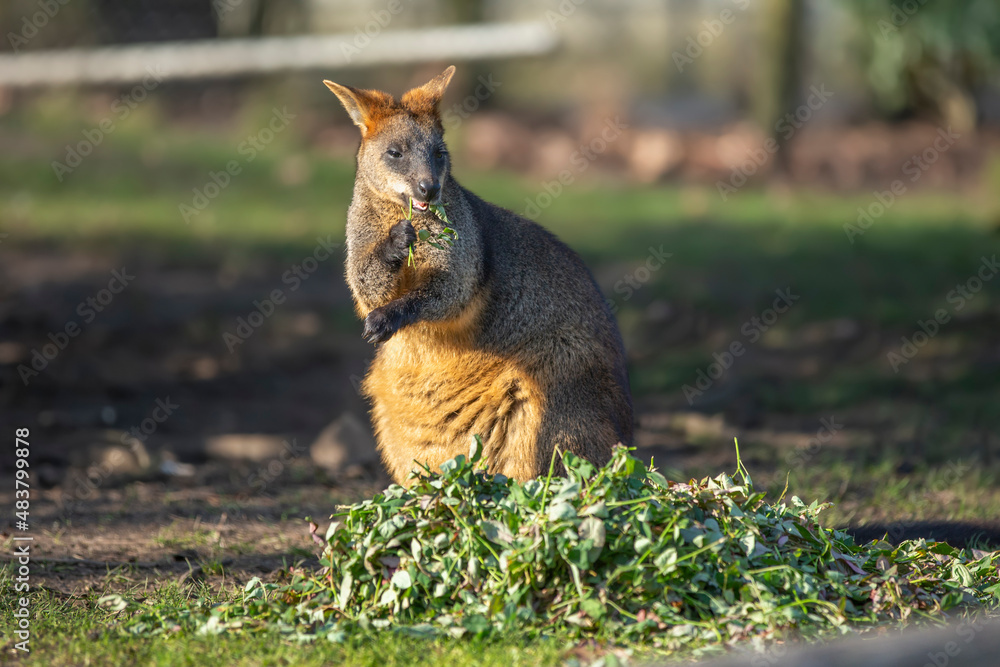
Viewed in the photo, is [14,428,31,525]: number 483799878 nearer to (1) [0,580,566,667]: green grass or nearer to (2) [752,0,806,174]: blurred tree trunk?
(1) [0,580,566,667]: green grass

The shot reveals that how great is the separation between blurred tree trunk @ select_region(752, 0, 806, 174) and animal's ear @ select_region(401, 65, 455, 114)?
8744 mm

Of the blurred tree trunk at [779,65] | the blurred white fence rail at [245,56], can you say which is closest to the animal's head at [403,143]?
the blurred white fence rail at [245,56]

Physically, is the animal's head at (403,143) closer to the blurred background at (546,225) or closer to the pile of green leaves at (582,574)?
the pile of green leaves at (582,574)

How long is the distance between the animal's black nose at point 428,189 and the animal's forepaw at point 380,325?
→ 18.8 inches

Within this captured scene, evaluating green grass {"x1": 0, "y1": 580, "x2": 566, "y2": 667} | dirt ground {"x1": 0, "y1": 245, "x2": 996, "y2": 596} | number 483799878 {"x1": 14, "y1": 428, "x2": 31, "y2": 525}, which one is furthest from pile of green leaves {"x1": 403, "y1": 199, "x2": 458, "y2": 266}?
number 483799878 {"x1": 14, "y1": 428, "x2": 31, "y2": 525}

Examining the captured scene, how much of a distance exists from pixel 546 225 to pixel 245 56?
4.81 meters

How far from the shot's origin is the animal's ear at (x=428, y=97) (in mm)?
4578

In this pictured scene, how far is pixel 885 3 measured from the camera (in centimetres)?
1320

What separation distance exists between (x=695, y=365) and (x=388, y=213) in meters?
4.27

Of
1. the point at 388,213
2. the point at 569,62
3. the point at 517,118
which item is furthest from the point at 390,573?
the point at 569,62

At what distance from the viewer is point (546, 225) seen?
36.0ft

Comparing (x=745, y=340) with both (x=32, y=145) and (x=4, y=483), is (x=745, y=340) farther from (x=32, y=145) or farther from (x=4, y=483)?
(x=32, y=145)

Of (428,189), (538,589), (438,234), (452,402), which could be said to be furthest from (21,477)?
(538,589)

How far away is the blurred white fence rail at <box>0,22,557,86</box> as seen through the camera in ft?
39.7
